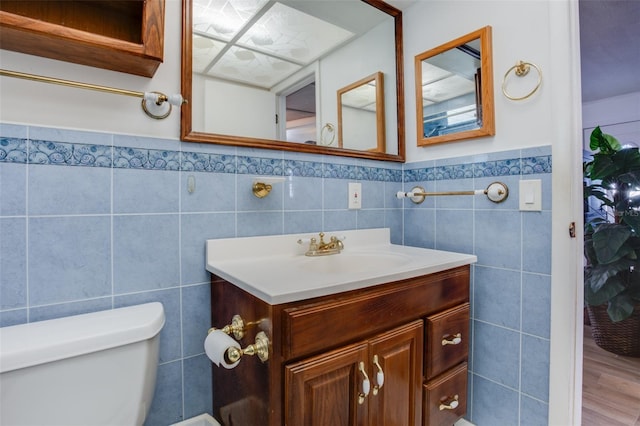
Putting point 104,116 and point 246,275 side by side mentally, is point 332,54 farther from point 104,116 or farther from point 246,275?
point 246,275

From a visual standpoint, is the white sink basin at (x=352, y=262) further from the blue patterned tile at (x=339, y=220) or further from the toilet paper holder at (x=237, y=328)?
the toilet paper holder at (x=237, y=328)

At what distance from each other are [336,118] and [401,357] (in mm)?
1004

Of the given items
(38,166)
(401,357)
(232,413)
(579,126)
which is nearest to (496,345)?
(401,357)

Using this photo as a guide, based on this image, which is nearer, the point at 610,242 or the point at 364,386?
the point at 364,386

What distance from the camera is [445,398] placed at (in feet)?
3.49

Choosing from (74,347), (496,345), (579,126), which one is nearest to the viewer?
(74,347)

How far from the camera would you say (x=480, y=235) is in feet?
4.17

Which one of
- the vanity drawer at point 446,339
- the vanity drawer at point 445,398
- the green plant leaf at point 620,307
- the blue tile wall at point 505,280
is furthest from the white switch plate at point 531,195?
the green plant leaf at point 620,307

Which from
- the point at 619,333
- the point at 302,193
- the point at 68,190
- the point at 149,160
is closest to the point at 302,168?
the point at 302,193

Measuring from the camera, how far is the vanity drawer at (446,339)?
3.28 ft

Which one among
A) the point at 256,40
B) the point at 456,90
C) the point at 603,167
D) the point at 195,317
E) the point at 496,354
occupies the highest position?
the point at 256,40

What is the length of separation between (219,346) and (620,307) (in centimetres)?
226

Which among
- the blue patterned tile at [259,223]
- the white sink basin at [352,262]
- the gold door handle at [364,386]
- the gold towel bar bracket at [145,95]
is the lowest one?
the gold door handle at [364,386]

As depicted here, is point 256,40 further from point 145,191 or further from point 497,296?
point 497,296
